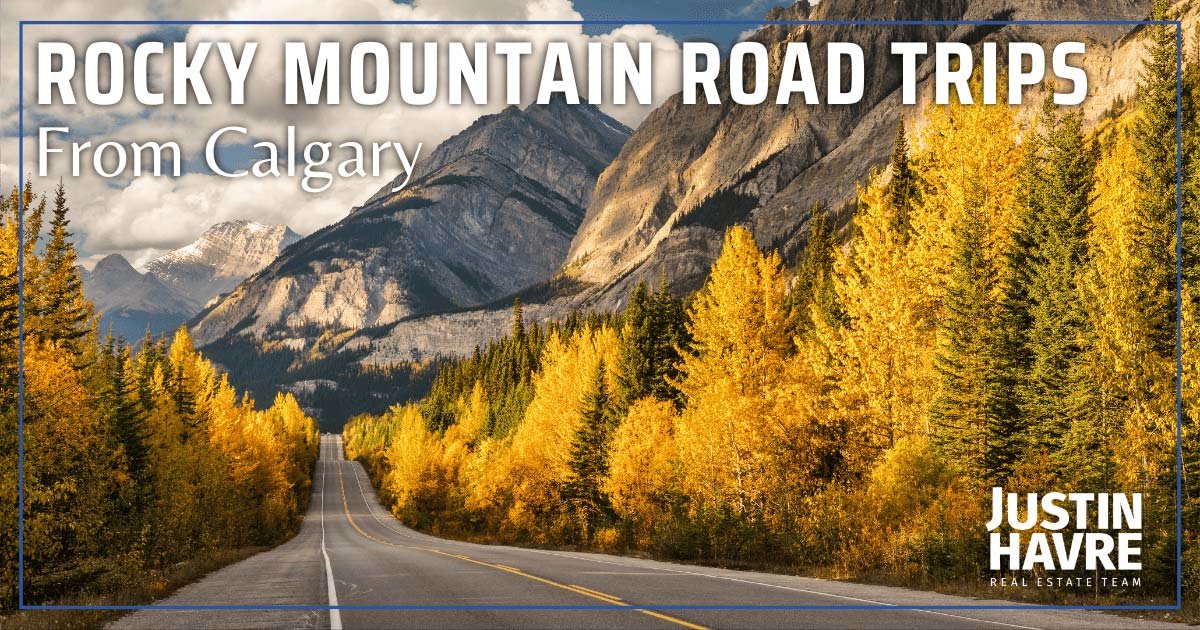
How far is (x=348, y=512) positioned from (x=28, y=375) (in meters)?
86.2

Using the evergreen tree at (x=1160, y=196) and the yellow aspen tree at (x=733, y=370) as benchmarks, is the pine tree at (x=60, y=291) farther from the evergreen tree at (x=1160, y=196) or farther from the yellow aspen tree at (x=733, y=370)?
the evergreen tree at (x=1160, y=196)

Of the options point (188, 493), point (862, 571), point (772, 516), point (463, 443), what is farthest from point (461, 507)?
point (862, 571)

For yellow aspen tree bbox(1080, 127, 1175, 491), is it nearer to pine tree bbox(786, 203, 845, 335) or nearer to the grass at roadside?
the grass at roadside

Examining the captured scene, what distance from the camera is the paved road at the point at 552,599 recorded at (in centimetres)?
1256

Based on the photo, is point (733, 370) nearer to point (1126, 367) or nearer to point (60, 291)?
point (1126, 367)

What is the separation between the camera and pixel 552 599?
15.6m

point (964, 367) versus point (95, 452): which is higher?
point (964, 367)

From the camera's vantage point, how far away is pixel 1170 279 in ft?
67.1

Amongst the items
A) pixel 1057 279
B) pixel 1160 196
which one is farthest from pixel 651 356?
pixel 1160 196

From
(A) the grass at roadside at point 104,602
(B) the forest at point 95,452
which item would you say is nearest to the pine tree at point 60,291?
(B) the forest at point 95,452

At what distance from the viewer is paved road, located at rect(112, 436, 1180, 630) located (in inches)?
495

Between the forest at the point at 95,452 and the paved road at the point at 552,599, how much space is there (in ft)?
11.1

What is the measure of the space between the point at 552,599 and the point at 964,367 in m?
14.2

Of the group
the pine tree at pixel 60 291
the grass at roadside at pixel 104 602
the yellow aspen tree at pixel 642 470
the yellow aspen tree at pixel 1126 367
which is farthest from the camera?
the yellow aspen tree at pixel 642 470
